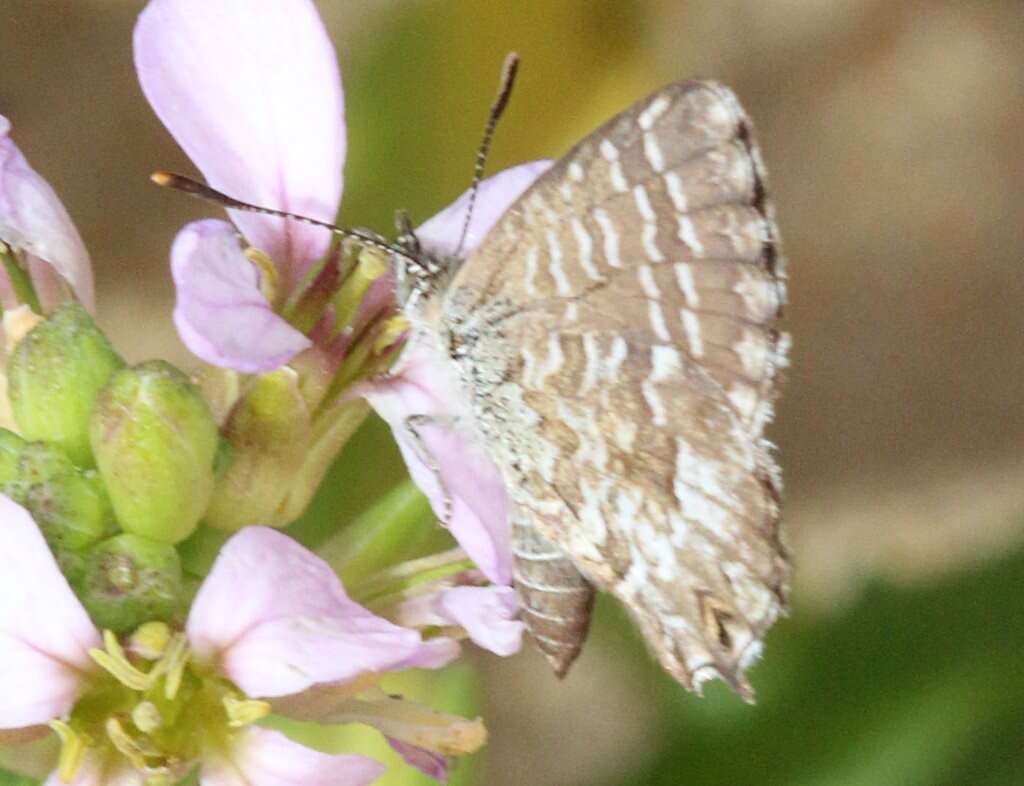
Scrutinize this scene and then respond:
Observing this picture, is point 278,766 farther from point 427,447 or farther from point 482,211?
point 482,211

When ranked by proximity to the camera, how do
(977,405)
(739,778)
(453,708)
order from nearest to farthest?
(453,708)
(739,778)
(977,405)

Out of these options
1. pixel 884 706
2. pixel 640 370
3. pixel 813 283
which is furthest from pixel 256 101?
pixel 813 283

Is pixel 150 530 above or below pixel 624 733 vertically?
above

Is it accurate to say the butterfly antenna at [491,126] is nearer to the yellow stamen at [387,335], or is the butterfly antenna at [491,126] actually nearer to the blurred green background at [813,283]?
the yellow stamen at [387,335]

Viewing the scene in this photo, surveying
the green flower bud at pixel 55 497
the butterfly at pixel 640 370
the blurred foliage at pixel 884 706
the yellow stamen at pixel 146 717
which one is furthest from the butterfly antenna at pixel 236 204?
the blurred foliage at pixel 884 706

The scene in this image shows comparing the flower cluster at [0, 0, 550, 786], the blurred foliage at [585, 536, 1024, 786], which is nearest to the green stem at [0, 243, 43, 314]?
the flower cluster at [0, 0, 550, 786]

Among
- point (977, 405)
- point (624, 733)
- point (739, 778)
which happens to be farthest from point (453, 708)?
point (977, 405)

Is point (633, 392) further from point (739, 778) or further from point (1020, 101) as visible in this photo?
point (1020, 101)
